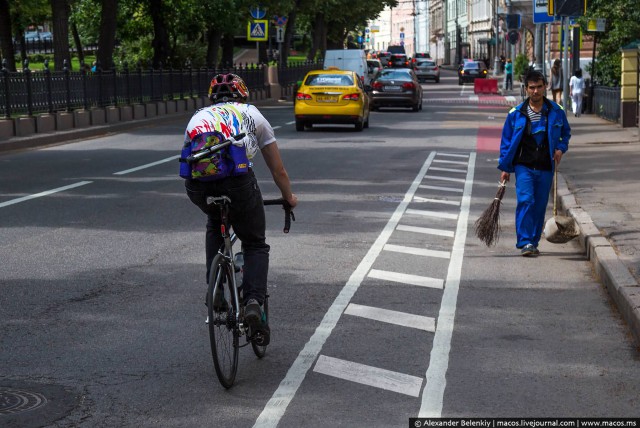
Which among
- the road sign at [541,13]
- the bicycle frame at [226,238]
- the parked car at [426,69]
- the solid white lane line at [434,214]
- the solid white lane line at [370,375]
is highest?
the road sign at [541,13]

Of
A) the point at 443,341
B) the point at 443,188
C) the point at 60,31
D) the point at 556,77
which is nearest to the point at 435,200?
the point at 443,188

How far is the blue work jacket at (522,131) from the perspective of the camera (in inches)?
471

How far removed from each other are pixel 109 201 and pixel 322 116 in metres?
16.7

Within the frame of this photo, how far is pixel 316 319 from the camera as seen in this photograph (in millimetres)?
8703

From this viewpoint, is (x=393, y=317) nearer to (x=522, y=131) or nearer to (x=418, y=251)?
(x=418, y=251)

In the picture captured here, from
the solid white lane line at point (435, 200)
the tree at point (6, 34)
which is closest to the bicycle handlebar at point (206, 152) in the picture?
the solid white lane line at point (435, 200)

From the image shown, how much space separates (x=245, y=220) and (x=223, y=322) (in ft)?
1.97

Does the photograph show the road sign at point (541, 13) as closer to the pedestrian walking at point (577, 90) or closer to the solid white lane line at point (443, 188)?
the solid white lane line at point (443, 188)

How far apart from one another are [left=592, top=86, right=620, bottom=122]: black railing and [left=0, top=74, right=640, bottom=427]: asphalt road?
1646cm

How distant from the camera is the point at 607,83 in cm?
3706

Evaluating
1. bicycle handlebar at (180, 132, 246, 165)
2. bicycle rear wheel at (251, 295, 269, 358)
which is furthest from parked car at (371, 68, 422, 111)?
bicycle handlebar at (180, 132, 246, 165)

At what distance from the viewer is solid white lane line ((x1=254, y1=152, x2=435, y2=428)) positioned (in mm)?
6238

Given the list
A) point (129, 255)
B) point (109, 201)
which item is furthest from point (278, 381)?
point (109, 201)

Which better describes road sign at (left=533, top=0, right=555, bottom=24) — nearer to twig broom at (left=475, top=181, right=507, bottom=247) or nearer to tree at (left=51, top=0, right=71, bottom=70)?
twig broom at (left=475, top=181, right=507, bottom=247)
